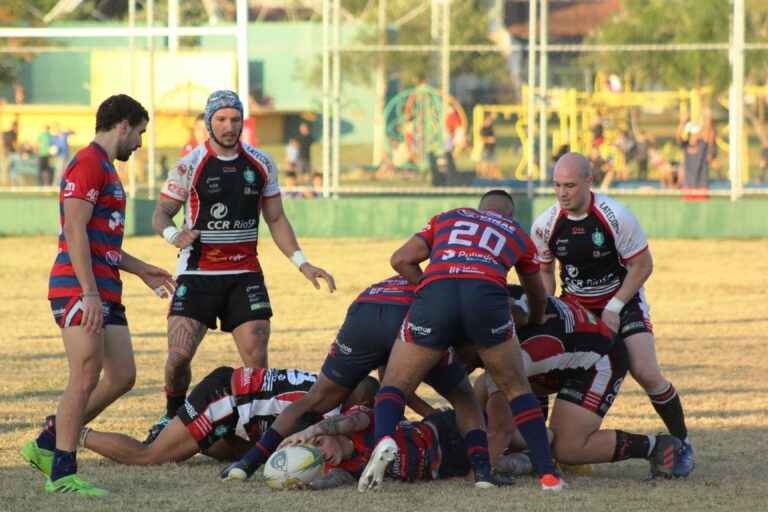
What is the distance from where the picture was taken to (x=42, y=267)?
702 inches

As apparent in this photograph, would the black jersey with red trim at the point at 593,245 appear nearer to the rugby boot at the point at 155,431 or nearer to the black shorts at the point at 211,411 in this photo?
the black shorts at the point at 211,411

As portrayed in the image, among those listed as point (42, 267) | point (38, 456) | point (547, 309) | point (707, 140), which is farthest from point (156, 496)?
point (707, 140)

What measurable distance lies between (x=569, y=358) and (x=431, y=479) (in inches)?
39.6

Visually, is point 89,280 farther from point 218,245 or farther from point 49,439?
point 218,245

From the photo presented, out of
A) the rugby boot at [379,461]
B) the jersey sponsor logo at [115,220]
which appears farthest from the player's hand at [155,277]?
the rugby boot at [379,461]

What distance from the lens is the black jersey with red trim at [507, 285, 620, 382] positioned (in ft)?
22.7

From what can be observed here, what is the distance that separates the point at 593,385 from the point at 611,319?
0.54 metres

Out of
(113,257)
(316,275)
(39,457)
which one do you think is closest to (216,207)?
(316,275)

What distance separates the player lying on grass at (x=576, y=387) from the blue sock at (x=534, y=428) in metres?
0.45

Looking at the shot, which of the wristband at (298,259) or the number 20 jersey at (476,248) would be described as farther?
the wristband at (298,259)

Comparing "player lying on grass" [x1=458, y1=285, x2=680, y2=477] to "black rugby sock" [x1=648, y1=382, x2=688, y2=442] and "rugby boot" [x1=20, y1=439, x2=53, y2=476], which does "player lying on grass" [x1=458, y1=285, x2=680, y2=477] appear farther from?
"rugby boot" [x1=20, y1=439, x2=53, y2=476]

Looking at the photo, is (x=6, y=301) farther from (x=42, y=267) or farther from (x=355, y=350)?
(x=355, y=350)

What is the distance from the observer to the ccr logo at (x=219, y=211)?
785 cm

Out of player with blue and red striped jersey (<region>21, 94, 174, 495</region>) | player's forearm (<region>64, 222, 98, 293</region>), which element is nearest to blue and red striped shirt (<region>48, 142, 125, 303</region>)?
player with blue and red striped jersey (<region>21, 94, 174, 495</region>)
